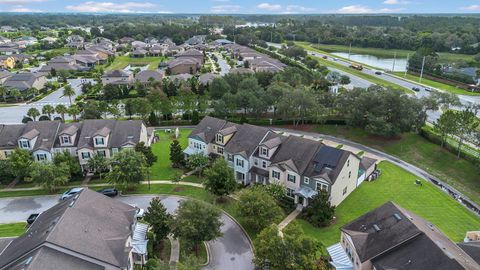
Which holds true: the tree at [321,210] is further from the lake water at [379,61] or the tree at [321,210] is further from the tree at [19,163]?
the lake water at [379,61]

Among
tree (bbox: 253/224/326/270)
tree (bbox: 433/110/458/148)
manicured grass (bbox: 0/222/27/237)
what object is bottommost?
manicured grass (bbox: 0/222/27/237)

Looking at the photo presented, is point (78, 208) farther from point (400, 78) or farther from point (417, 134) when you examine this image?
point (400, 78)

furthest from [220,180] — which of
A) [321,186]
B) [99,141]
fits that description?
[99,141]

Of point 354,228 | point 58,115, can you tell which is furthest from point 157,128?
point 354,228

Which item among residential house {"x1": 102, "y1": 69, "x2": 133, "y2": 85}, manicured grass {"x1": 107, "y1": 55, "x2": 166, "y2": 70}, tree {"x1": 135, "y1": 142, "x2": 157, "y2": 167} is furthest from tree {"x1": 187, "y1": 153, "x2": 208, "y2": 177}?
manicured grass {"x1": 107, "y1": 55, "x2": 166, "y2": 70}

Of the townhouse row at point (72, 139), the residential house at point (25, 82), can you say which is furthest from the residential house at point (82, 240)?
the residential house at point (25, 82)

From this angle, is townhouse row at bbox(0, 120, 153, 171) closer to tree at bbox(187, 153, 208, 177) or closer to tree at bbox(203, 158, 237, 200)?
tree at bbox(187, 153, 208, 177)

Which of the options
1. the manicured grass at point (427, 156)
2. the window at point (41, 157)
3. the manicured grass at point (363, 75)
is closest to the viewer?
the manicured grass at point (427, 156)
